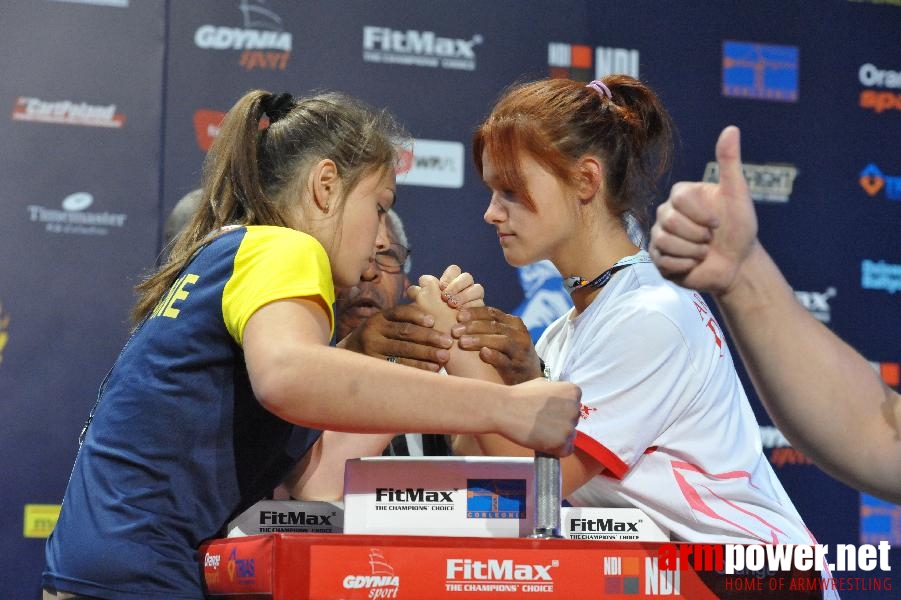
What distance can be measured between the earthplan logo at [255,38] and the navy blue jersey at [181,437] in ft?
8.83

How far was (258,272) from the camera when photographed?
4.62ft

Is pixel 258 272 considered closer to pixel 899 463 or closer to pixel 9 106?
pixel 899 463

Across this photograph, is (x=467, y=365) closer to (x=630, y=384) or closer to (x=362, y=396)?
(x=630, y=384)

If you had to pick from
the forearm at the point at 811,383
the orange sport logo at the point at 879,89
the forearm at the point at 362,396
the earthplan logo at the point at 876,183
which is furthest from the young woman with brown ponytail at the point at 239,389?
the orange sport logo at the point at 879,89

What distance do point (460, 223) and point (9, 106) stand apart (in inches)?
68.9

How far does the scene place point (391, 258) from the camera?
2783 millimetres

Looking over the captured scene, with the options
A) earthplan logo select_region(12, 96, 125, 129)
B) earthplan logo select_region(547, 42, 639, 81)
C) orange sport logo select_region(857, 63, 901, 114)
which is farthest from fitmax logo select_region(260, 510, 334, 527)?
orange sport logo select_region(857, 63, 901, 114)

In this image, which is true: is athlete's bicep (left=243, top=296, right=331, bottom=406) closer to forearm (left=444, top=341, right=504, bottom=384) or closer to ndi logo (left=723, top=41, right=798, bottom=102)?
forearm (left=444, top=341, right=504, bottom=384)

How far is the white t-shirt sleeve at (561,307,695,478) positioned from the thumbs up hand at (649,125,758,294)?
24.5 inches

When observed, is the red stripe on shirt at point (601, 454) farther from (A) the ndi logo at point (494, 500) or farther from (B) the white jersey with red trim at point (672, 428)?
(A) the ndi logo at point (494, 500)

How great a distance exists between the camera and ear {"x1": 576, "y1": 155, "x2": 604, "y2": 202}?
221cm

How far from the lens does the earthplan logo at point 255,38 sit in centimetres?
405

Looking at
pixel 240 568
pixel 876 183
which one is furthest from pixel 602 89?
pixel 876 183

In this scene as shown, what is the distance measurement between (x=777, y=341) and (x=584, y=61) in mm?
3344
